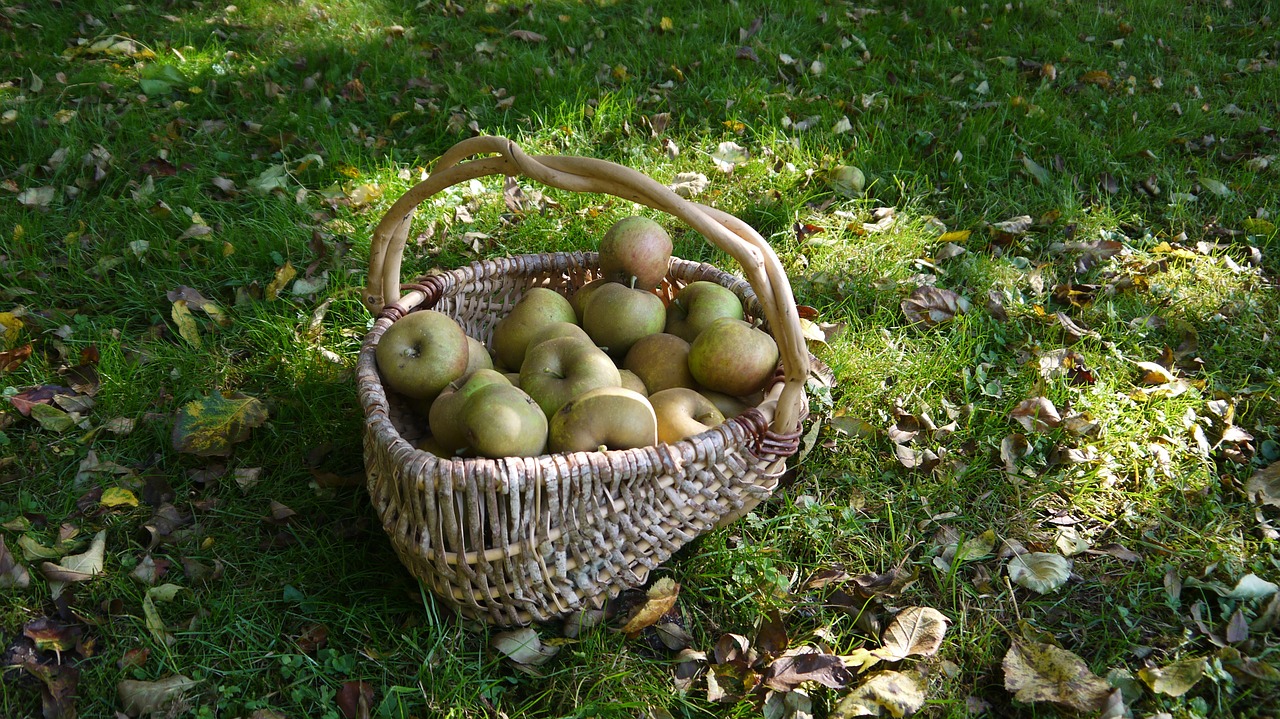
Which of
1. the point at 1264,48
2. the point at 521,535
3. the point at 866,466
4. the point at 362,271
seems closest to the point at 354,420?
the point at 362,271

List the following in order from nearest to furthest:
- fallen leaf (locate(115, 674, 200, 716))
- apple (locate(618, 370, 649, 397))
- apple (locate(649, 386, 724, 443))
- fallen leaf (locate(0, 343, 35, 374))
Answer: fallen leaf (locate(115, 674, 200, 716))
apple (locate(649, 386, 724, 443))
apple (locate(618, 370, 649, 397))
fallen leaf (locate(0, 343, 35, 374))

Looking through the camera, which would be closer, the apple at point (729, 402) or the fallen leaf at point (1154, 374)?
the apple at point (729, 402)

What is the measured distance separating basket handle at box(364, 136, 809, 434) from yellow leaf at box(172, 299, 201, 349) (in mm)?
1206

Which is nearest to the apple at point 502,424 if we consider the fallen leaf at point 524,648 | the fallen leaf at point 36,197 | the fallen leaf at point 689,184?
the fallen leaf at point 524,648

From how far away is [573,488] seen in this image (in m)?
1.80

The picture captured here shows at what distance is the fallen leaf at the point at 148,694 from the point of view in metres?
1.86

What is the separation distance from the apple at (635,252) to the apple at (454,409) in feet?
2.06

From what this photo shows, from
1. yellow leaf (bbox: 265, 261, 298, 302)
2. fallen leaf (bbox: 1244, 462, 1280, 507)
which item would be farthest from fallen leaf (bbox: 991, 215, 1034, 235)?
yellow leaf (bbox: 265, 261, 298, 302)

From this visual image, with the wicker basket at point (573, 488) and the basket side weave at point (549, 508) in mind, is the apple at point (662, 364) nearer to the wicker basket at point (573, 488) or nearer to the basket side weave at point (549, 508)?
the wicker basket at point (573, 488)

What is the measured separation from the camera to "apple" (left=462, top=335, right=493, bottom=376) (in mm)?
2359

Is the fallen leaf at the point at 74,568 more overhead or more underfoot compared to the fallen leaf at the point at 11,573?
more underfoot

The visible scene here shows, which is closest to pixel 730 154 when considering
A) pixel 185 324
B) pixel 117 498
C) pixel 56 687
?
pixel 185 324

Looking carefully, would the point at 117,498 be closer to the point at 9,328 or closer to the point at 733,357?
the point at 9,328

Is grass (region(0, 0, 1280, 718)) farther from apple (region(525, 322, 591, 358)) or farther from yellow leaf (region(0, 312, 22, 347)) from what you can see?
apple (region(525, 322, 591, 358))
